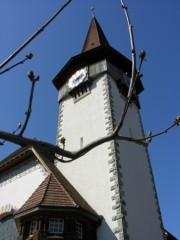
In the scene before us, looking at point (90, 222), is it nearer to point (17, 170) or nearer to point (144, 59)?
point (17, 170)

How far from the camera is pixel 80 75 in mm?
18047

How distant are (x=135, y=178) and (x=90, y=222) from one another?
310cm

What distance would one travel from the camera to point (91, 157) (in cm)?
1351

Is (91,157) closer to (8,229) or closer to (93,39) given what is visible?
(8,229)

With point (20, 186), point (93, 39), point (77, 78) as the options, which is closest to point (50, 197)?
point (20, 186)

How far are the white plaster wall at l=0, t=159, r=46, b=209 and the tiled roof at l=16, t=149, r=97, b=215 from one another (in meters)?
1.11

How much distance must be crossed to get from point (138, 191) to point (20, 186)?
224 inches

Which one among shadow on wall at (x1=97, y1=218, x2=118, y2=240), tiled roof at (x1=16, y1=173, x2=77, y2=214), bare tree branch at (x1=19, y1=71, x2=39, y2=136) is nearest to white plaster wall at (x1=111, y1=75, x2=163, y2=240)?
shadow on wall at (x1=97, y1=218, x2=118, y2=240)

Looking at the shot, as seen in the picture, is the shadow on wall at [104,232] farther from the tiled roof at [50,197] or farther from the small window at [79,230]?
the tiled roof at [50,197]

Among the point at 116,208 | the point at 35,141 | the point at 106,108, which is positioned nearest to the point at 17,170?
the point at 106,108

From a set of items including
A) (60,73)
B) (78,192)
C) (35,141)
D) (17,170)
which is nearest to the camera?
A: (35,141)

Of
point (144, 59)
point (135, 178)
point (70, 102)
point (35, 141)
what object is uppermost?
point (70, 102)

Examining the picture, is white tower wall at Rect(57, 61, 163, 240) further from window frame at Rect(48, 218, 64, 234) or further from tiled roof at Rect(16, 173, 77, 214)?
window frame at Rect(48, 218, 64, 234)

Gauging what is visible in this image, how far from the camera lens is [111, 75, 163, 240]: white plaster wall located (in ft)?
37.0
